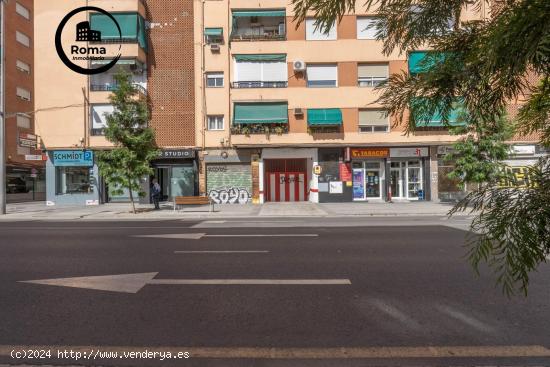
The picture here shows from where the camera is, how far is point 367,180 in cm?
2431

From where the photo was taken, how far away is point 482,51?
125cm

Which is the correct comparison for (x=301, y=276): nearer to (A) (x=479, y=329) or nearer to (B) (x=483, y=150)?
(A) (x=479, y=329)

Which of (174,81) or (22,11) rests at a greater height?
(22,11)

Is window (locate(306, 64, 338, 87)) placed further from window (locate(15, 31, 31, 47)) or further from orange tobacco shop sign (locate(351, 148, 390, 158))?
window (locate(15, 31, 31, 47))

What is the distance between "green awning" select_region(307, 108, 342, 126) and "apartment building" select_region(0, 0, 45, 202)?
2381 centimetres

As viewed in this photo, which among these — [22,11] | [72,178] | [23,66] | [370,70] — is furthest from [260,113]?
[22,11]

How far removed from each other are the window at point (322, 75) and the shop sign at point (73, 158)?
571 inches

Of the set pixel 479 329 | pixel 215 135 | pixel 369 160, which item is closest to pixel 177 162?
pixel 215 135

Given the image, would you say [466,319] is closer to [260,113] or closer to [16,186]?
[260,113]

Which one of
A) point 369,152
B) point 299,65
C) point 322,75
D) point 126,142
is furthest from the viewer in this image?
point 369,152

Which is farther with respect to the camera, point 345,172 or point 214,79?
point 214,79

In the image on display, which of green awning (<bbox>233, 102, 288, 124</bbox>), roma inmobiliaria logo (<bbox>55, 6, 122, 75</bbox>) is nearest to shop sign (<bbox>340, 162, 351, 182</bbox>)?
green awning (<bbox>233, 102, 288, 124</bbox>)

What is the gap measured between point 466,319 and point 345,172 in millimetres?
20013

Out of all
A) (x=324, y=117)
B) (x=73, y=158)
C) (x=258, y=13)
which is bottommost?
(x=73, y=158)
